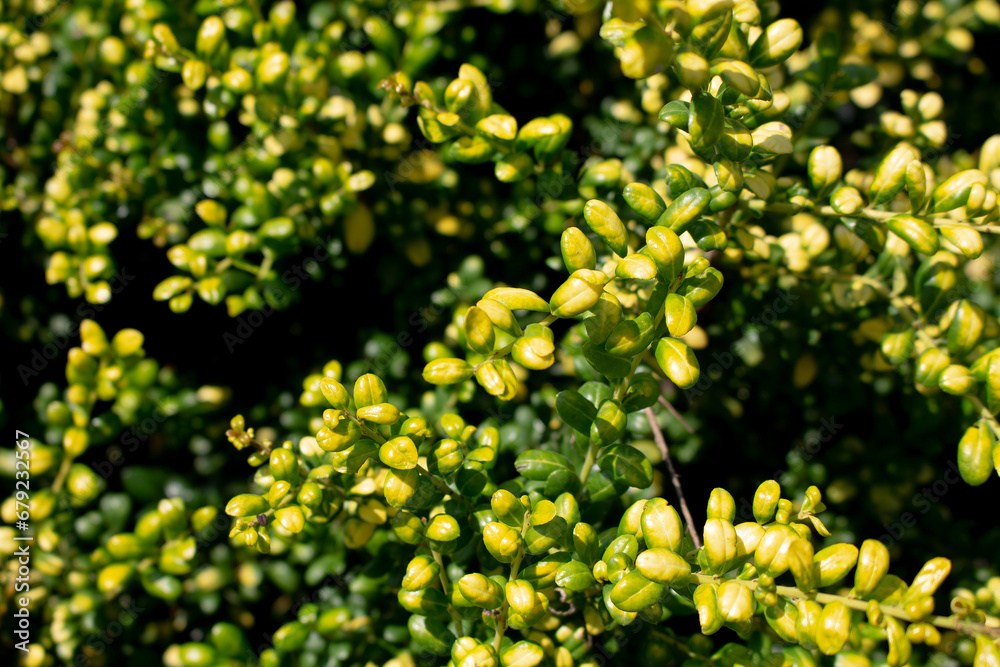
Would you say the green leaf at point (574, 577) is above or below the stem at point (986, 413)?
above

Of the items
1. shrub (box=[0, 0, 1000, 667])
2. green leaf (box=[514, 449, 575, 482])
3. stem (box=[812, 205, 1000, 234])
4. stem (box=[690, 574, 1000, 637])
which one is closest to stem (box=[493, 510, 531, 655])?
shrub (box=[0, 0, 1000, 667])

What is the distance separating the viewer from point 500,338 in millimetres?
1394

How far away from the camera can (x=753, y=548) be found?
1.05 meters

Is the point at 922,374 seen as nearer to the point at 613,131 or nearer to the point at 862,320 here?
the point at 862,320

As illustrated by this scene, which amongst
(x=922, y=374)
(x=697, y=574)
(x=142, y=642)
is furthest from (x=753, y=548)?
(x=142, y=642)

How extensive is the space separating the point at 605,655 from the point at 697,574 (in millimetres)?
524

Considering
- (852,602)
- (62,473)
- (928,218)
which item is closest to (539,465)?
(852,602)

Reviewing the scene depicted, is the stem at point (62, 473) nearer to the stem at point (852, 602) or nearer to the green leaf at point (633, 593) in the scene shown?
the green leaf at point (633, 593)

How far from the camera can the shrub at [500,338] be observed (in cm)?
109

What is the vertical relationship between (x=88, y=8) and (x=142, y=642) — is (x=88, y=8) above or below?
above

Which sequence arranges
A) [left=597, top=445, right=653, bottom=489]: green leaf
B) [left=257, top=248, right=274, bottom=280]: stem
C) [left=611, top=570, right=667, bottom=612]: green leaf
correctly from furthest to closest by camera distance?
[left=257, top=248, right=274, bottom=280]: stem → [left=597, top=445, right=653, bottom=489]: green leaf → [left=611, top=570, right=667, bottom=612]: green leaf

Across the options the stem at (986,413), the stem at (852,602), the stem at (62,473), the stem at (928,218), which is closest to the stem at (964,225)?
the stem at (928,218)

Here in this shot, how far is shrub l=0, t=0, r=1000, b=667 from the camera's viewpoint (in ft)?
3.58

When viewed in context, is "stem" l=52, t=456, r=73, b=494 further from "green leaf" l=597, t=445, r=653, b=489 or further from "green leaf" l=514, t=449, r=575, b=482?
"green leaf" l=597, t=445, r=653, b=489
